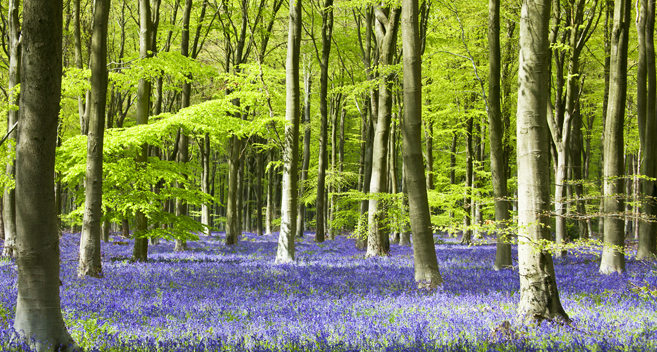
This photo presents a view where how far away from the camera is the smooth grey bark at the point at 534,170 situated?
15.8 feet

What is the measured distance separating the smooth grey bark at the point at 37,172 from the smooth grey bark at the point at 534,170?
5178mm

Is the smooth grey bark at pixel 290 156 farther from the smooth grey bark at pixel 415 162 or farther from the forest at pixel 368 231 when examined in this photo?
the smooth grey bark at pixel 415 162

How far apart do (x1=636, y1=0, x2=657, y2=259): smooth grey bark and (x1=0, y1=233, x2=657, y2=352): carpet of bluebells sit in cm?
233

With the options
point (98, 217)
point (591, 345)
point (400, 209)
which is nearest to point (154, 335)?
point (591, 345)

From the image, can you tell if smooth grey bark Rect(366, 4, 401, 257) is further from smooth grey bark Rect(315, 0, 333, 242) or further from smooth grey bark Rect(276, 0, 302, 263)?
smooth grey bark Rect(315, 0, 333, 242)

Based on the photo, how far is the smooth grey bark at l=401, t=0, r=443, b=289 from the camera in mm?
8055

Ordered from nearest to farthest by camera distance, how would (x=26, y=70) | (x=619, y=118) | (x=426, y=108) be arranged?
(x=26, y=70) < (x=619, y=118) < (x=426, y=108)

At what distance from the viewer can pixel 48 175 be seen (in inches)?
154

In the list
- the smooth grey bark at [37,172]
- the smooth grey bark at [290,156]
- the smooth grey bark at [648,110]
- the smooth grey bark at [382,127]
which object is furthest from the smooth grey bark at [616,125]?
the smooth grey bark at [37,172]

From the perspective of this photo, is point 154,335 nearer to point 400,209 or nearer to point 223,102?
point 223,102

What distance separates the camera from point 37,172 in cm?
382

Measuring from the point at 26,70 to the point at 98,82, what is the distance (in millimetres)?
6179

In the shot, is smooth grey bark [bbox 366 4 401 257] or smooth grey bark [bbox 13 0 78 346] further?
smooth grey bark [bbox 366 4 401 257]

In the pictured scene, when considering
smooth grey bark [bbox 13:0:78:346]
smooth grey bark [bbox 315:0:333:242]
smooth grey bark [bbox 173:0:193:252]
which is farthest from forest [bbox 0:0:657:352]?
smooth grey bark [bbox 315:0:333:242]
